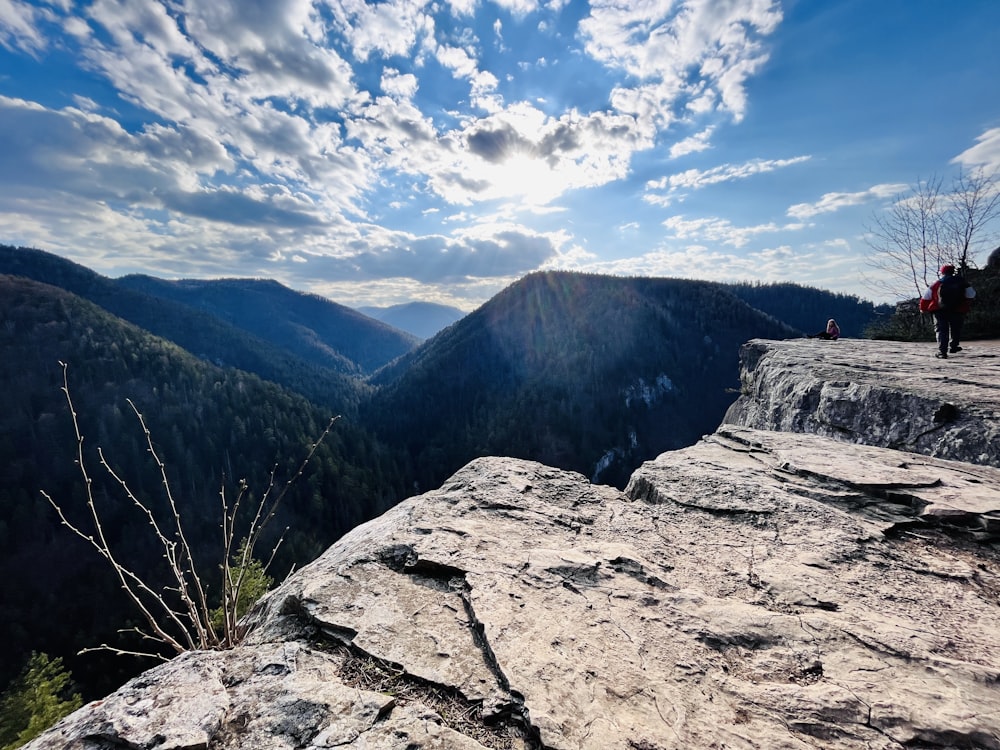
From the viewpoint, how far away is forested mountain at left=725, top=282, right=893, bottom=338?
153375 mm

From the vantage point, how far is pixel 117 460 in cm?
9494

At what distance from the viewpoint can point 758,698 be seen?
232 centimetres

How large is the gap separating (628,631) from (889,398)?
21.2 ft

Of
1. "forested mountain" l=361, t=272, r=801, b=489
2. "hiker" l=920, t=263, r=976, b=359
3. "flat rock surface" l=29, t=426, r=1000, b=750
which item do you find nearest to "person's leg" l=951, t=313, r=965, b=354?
"hiker" l=920, t=263, r=976, b=359

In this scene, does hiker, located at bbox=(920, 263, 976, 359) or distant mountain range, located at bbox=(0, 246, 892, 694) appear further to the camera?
distant mountain range, located at bbox=(0, 246, 892, 694)

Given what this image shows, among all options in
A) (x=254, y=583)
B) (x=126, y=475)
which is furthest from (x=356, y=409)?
(x=254, y=583)

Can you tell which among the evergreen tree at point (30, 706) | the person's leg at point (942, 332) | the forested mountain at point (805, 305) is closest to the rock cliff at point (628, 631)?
the person's leg at point (942, 332)

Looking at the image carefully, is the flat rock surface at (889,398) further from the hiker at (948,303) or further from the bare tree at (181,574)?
the bare tree at (181,574)

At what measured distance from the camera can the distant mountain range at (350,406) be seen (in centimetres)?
8497

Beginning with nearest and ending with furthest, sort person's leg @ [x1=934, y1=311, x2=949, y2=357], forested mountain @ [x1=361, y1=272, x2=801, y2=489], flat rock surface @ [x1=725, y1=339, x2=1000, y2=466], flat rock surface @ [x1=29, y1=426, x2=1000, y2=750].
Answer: flat rock surface @ [x1=29, y1=426, x2=1000, y2=750] → flat rock surface @ [x1=725, y1=339, x2=1000, y2=466] → person's leg @ [x1=934, y1=311, x2=949, y2=357] → forested mountain @ [x1=361, y1=272, x2=801, y2=489]

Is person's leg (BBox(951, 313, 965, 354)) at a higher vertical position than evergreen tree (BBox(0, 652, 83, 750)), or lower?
higher

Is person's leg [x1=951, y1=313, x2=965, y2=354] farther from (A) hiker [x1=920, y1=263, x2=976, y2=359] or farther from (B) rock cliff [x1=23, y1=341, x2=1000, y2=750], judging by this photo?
(B) rock cliff [x1=23, y1=341, x2=1000, y2=750]

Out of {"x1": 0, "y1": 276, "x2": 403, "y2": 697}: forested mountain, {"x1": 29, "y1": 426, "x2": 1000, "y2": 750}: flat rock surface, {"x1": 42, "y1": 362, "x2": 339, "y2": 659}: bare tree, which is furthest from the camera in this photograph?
{"x1": 0, "y1": 276, "x2": 403, "y2": 697}: forested mountain

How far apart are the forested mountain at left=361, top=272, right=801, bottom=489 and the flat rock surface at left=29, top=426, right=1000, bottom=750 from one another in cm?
9960
